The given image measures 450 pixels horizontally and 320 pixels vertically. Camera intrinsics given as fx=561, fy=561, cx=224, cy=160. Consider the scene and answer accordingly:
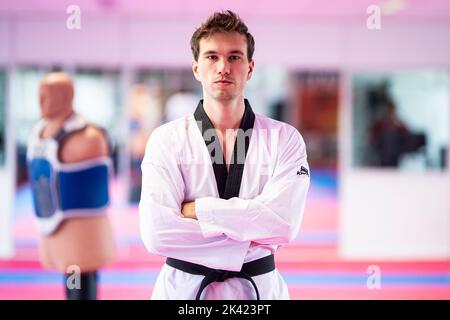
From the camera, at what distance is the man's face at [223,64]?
1.79 metres

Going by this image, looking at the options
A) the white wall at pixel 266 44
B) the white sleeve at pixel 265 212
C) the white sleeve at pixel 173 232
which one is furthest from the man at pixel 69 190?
the white wall at pixel 266 44

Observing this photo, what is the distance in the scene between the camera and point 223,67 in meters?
1.77

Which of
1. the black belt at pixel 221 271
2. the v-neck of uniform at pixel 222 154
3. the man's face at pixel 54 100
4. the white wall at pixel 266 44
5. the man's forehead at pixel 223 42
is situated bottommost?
the black belt at pixel 221 271

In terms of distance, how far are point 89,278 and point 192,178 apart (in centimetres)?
146

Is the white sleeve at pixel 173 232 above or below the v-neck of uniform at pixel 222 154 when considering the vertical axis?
below

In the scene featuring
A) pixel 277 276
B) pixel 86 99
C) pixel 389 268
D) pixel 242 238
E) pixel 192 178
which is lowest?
pixel 389 268

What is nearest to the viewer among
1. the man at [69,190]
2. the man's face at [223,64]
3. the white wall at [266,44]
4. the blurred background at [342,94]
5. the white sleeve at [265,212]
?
the white sleeve at [265,212]

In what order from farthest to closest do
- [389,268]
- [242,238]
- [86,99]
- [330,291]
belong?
[86,99]
[389,268]
[330,291]
[242,238]

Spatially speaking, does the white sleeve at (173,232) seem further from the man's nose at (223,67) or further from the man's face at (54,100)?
the man's face at (54,100)

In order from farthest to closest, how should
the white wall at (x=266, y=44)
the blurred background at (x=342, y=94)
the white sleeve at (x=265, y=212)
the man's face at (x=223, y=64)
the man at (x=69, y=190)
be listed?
1. the white wall at (x=266, y=44)
2. the blurred background at (x=342, y=94)
3. the man at (x=69, y=190)
4. the man's face at (x=223, y=64)
5. the white sleeve at (x=265, y=212)

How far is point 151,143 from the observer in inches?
71.7

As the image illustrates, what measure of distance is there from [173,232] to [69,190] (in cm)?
138
